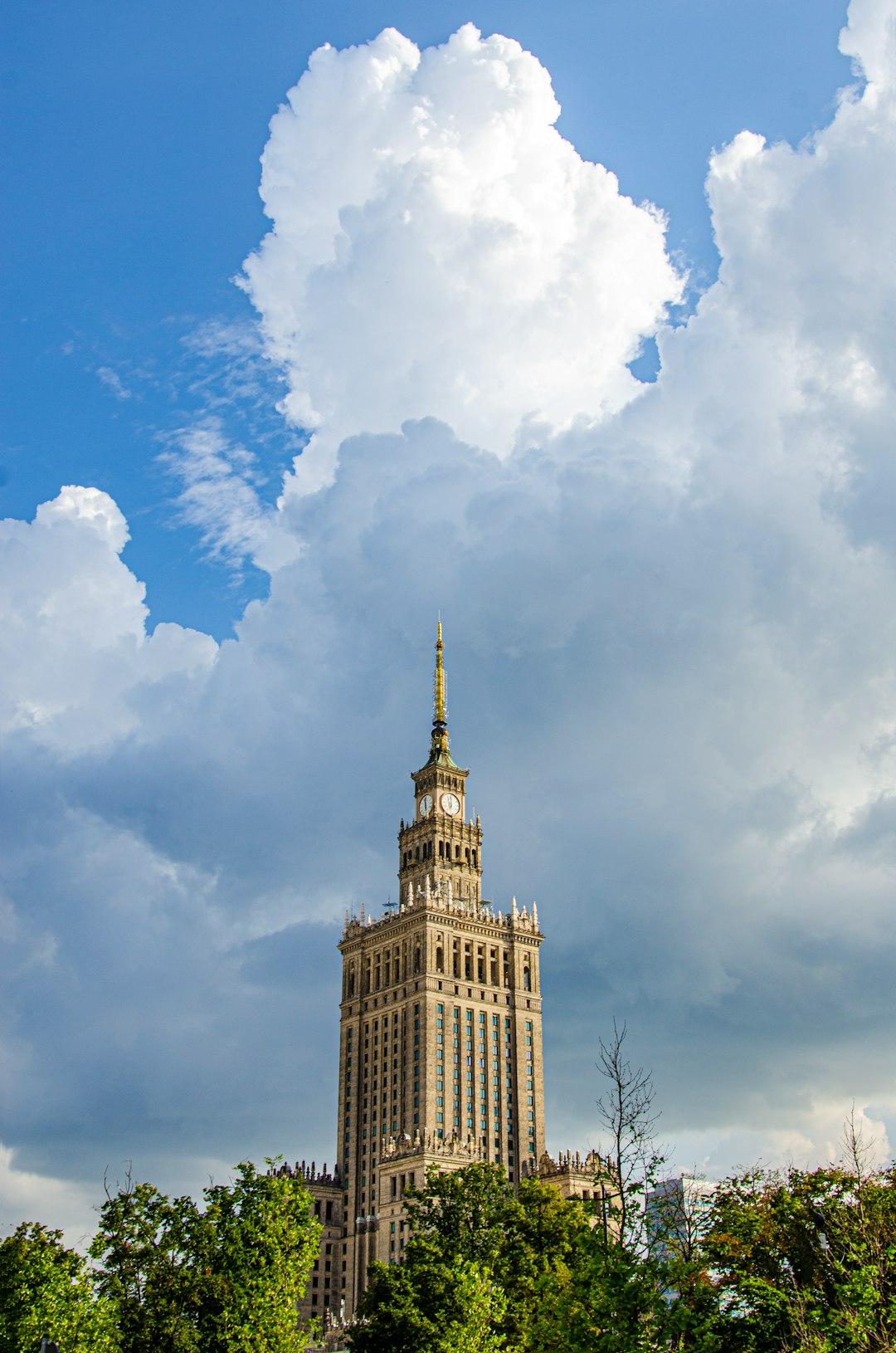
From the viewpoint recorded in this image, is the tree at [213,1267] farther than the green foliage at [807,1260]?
Yes

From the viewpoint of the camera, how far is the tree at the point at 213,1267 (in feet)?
304

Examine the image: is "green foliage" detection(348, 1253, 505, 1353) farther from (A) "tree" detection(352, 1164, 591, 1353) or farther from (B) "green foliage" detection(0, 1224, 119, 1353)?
(B) "green foliage" detection(0, 1224, 119, 1353)

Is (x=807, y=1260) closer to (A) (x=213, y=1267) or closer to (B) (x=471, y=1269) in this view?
(B) (x=471, y=1269)

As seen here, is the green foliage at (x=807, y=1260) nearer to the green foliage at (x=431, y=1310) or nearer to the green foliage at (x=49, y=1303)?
the green foliage at (x=431, y=1310)

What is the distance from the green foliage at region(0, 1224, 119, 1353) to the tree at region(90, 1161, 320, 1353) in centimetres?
237

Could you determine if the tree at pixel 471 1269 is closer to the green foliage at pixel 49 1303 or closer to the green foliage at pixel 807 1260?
the green foliage at pixel 807 1260

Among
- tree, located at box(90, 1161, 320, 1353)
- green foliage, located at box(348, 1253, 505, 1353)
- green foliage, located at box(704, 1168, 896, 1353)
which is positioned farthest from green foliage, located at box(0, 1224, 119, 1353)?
green foliage, located at box(704, 1168, 896, 1353)

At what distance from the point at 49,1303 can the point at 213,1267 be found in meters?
12.5

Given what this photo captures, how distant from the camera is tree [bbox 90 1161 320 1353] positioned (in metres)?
92.6

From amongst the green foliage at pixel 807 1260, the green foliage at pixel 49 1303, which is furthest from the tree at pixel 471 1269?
the green foliage at pixel 49 1303

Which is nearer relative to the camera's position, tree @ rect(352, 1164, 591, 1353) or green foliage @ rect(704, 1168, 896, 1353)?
green foliage @ rect(704, 1168, 896, 1353)

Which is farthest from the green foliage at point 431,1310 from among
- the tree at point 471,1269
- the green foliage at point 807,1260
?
the green foliage at point 807,1260

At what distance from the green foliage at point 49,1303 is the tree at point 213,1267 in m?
2.37

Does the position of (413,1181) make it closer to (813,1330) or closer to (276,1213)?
(276,1213)
